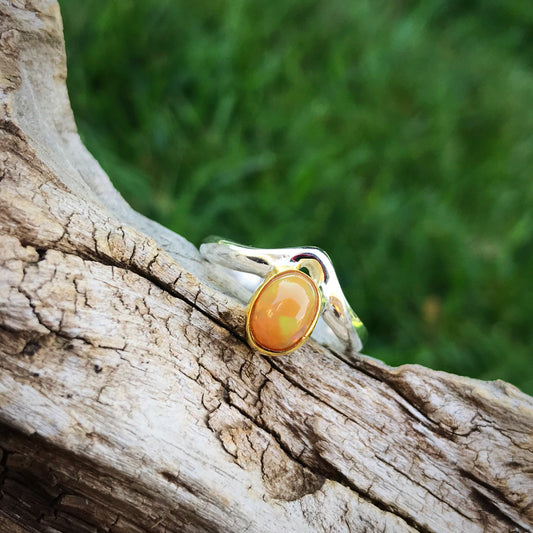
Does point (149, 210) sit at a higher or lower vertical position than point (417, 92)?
lower

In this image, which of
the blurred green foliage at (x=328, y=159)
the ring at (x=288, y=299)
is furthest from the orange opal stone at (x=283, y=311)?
the blurred green foliage at (x=328, y=159)

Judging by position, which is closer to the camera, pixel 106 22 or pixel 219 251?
pixel 219 251

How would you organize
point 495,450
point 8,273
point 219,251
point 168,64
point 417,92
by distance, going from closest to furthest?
1. point 8,273
2. point 495,450
3. point 219,251
4. point 168,64
5. point 417,92

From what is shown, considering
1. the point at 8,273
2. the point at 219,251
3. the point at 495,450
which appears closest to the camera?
the point at 8,273

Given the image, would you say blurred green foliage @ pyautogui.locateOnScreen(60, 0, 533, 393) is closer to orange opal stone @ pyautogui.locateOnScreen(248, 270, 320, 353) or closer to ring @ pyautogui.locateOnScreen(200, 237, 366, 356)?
ring @ pyautogui.locateOnScreen(200, 237, 366, 356)

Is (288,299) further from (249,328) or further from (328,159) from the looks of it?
(328,159)

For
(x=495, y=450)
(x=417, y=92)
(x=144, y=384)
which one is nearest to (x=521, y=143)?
(x=417, y=92)

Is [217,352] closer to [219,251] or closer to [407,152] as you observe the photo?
[219,251]
